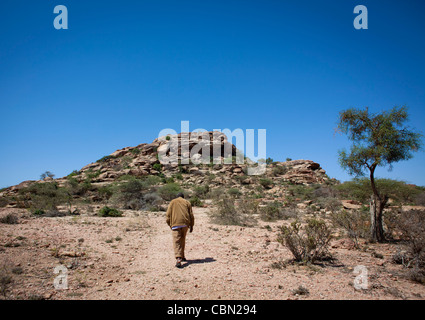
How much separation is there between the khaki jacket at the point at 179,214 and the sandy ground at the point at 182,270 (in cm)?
95

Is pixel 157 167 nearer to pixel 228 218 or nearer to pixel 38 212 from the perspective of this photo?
pixel 38 212

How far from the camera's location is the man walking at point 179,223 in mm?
5258

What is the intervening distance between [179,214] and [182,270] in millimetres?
1223

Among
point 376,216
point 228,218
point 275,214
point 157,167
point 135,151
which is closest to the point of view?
point 376,216

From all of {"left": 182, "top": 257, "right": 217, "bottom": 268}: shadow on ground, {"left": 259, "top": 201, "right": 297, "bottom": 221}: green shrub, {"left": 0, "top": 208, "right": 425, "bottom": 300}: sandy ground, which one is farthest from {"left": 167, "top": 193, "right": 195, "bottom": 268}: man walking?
{"left": 259, "top": 201, "right": 297, "bottom": 221}: green shrub

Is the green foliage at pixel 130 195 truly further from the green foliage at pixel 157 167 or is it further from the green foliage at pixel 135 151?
the green foliage at pixel 135 151

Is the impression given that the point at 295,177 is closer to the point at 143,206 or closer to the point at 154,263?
the point at 143,206

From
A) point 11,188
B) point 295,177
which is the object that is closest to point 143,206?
point 11,188

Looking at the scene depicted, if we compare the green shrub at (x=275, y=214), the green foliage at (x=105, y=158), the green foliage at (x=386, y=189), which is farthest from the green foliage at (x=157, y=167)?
the green foliage at (x=386, y=189)

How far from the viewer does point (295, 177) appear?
3744 cm

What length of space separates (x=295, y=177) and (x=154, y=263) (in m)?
35.4

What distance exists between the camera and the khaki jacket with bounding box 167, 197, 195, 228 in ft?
17.7

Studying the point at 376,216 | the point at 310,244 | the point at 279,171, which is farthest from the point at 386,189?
the point at 279,171

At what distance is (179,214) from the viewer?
5.45 metres
